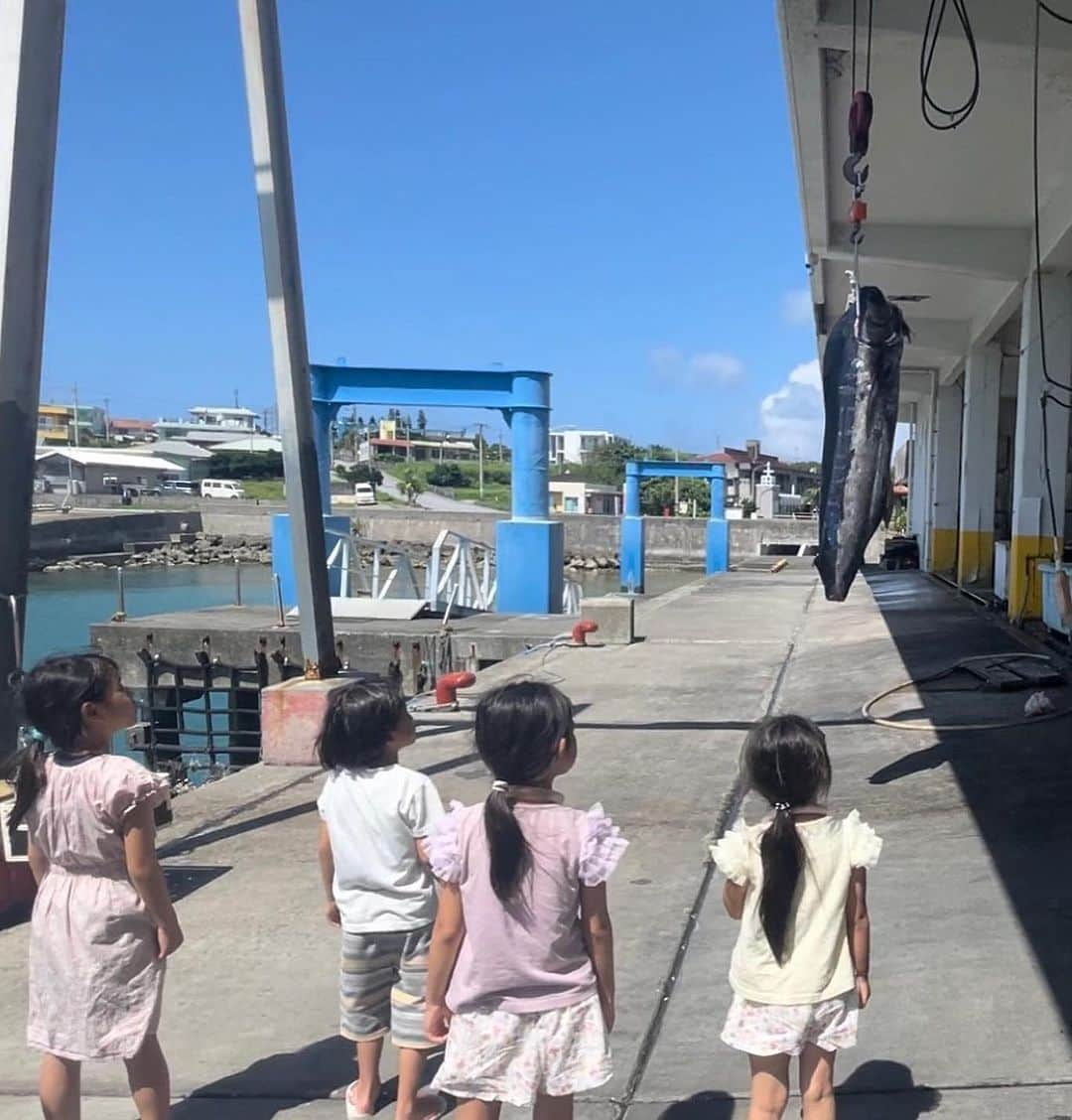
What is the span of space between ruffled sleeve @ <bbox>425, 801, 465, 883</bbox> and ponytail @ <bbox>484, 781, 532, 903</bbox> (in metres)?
0.09

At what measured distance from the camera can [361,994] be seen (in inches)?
112

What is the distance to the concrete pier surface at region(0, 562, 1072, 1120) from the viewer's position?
9.86 feet

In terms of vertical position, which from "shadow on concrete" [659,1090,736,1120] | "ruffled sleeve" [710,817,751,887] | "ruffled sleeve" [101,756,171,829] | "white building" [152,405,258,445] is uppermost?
"white building" [152,405,258,445]

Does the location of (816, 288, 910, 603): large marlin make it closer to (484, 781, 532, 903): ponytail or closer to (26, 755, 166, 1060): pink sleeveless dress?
(484, 781, 532, 903): ponytail

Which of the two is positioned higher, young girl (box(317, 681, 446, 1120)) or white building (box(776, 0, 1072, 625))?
white building (box(776, 0, 1072, 625))

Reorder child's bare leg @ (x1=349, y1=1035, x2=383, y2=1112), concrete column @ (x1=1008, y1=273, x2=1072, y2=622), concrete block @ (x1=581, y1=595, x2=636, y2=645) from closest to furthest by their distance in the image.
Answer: child's bare leg @ (x1=349, y1=1035, x2=383, y2=1112) < concrete column @ (x1=1008, y1=273, x2=1072, y2=622) < concrete block @ (x1=581, y1=595, x2=636, y2=645)

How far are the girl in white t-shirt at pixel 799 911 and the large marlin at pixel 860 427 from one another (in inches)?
99.5

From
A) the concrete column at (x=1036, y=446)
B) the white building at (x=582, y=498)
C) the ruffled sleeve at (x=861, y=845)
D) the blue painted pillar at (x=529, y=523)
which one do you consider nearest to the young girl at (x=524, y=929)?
the ruffled sleeve at (x=861, y=845)

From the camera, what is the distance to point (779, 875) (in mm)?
2391

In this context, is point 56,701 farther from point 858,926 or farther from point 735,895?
point 858,926

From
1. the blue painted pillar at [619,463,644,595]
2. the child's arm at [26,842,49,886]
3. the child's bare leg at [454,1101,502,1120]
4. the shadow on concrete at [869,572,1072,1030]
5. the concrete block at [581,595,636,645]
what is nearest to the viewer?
the child's bare leg at [454,1101,502,1120]

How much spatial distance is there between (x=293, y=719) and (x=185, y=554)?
54372mm

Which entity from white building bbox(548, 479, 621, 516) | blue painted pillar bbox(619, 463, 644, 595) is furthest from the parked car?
blue painted pillar bbox(619, 463, 644, 595)

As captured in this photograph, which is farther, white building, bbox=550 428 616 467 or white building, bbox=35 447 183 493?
white building, bbox=550 428 616 467
